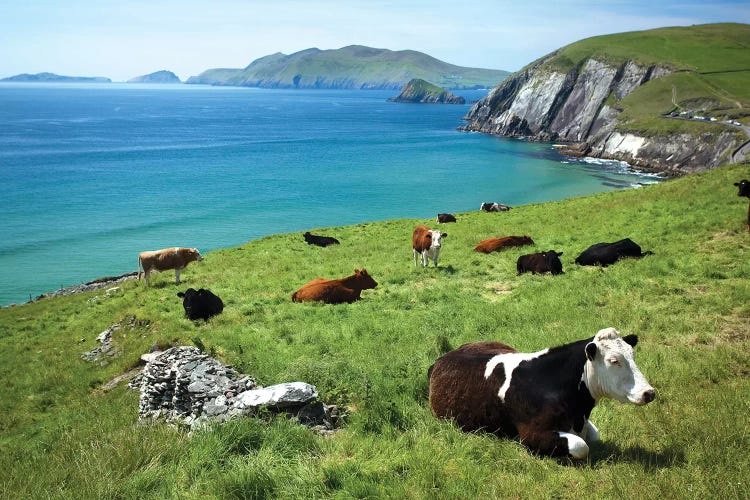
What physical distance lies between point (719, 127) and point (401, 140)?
76.3m

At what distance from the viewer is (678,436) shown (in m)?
6.18

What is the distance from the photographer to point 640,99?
127500 mm

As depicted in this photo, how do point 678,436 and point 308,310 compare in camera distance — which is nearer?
point 678,436

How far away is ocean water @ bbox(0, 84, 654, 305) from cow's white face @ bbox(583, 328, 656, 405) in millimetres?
46378

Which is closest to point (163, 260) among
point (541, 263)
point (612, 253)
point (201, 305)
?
point (201, 305)

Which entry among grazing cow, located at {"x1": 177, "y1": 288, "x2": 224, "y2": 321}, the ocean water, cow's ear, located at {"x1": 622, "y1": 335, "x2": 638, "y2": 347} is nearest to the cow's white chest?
cow's ear, located at {"x1": 622, "y1": 335, "x2": 638, "y2": 347}

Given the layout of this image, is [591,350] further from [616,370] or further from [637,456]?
[637,456]

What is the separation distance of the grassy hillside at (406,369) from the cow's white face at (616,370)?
74 cm

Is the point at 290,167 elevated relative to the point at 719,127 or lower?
lower

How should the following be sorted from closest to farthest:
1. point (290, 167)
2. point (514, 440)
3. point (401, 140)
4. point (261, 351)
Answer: point (514, 440) < point (261, 351) < point (290, 167) < point (401, 140)

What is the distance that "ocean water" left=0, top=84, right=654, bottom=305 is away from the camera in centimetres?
5578

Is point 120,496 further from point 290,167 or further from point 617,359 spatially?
point 290,167

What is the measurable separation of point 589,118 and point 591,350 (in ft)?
480

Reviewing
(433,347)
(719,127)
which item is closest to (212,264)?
(433,347)
